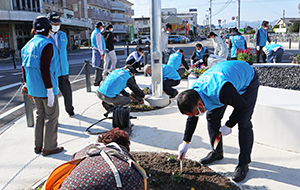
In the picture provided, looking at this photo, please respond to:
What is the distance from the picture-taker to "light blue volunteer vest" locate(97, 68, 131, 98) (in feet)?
16.9

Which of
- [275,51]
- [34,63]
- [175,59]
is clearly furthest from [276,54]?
[34,63]

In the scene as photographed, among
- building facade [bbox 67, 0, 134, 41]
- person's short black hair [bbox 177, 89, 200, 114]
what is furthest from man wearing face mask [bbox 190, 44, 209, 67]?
building facade [bbox 67, 0, 134, 41]

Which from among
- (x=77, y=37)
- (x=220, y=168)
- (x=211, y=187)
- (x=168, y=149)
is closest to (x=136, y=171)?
(x=211, y=187)

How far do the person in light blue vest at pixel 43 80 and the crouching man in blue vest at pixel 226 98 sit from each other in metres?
1.86

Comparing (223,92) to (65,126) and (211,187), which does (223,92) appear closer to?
(211,187)

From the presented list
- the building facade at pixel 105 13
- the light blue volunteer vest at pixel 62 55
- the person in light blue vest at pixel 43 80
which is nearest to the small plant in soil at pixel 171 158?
the person in light blue vest at pixel 43 80

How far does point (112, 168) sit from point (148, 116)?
12.3 feet

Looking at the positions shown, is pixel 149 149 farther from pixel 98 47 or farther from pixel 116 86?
pixel 98 47

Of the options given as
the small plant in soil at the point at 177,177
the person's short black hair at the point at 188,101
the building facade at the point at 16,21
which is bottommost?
the small plant in soil at the point at 177,177

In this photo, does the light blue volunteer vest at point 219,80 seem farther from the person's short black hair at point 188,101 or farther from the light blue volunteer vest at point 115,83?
the light blue volunteer vest at point 115,83

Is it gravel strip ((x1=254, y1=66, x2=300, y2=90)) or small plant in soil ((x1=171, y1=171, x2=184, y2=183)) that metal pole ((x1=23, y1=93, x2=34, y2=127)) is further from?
gravel strip ((x1=254, y1=66, x2=300, y2=90))

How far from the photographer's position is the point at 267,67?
7.62 m

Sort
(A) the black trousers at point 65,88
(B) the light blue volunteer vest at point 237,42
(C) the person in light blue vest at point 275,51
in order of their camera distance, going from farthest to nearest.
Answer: (B) the light blue volunteer vest at point 237,42 → (C) the person in light blue vest at point 275,51 → (A) the black trousers at point 65,88

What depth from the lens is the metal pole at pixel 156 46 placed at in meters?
5.47
